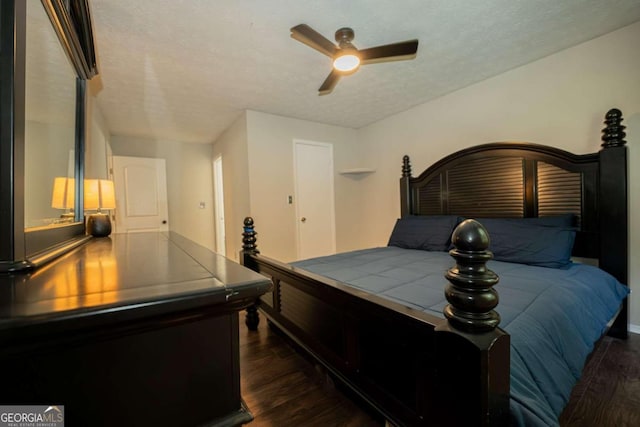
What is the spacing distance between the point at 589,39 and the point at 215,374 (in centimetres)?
346

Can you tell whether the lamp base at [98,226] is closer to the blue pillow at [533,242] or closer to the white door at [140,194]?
the blue pillow at [533,242]

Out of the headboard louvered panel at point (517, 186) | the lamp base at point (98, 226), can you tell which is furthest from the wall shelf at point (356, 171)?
the lamp base at point (98, 226)

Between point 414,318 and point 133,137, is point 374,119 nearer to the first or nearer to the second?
point 414,318

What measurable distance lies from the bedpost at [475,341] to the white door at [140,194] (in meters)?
4.98

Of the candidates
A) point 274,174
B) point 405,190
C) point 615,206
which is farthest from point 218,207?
point 615,206

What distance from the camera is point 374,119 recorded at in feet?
13.4

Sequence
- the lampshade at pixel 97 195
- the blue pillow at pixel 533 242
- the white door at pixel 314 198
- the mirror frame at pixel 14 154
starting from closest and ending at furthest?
1. the mirror frame at pixel 14 154
2. the lampshade at pixel 97 195
3. the blue pillow at pixel 533 242
4. the white door at pixel 314 198

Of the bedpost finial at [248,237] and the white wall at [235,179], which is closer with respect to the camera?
the bedpost finial at [248,237]

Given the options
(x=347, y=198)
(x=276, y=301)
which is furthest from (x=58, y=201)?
(x=347, y=198)

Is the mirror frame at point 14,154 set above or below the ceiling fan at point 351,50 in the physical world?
below

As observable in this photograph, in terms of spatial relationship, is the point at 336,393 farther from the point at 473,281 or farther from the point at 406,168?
the point at 406,168

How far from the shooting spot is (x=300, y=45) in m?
2.16

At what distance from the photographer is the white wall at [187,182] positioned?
4.83 metres

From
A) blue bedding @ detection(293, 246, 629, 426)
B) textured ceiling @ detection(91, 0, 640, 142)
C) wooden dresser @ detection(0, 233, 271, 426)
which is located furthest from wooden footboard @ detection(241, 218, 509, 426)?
textured ceiling @ detection(91, 0, 640, 142)
